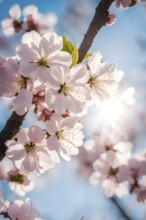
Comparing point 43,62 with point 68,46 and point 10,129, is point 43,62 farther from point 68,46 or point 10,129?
point 10,129

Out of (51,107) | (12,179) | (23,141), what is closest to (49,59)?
(51,107)

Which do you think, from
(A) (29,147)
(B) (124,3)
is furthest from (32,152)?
(B) (124,3)

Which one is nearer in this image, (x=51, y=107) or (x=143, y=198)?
(x=51, y=107)

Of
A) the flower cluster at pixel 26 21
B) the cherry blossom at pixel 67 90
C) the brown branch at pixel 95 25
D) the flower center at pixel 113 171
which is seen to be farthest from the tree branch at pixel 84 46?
the flower center at pixel 113 171

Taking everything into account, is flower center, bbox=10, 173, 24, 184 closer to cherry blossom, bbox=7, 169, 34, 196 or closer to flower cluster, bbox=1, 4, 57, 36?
cherry blossom, bbox=7, 169, 34, 196

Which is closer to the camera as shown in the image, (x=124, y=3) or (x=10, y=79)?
(x=10, y=79)

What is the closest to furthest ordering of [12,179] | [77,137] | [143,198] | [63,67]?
[63,67] < [77,137] < [12,179] < [143,198]

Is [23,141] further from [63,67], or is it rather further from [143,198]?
[143,198]

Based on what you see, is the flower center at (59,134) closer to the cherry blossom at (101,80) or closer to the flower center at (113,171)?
the cherry blossom at (101,80)
